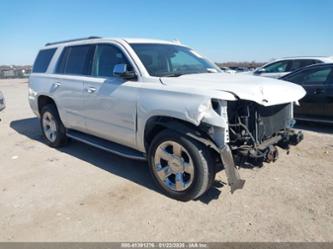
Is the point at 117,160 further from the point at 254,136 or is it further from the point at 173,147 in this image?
the point at 254,136

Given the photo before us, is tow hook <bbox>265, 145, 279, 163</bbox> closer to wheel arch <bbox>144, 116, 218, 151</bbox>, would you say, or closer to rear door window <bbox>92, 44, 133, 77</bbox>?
wheel arch <bbox>144, 116, 218, 151</bbox>

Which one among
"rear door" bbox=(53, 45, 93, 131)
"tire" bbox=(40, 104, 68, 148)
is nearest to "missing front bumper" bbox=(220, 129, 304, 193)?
"rear door" bbox=(53, 45, 93, 131)

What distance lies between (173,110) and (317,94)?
463 cm

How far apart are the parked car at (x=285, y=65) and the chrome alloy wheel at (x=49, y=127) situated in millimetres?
8289

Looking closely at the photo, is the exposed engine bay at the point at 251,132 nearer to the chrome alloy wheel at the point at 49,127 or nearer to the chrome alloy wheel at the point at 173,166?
the chrome alloy wheel at the point at 173,166

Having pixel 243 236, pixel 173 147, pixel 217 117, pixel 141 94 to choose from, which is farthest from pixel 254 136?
pixel 141 94

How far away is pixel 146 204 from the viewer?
12.4 feet

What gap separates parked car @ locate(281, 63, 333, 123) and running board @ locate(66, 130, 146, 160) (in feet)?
14.7

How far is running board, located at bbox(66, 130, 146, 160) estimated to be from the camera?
4.39 metres

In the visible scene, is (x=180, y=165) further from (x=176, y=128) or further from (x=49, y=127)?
(x=49, y=127)

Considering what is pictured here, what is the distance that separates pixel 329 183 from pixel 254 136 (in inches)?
55.0

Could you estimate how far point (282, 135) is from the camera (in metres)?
4.37

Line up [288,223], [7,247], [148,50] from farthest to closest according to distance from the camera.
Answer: [148,50], [288,223], [7,247]

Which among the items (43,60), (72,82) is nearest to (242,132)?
(72,82)
